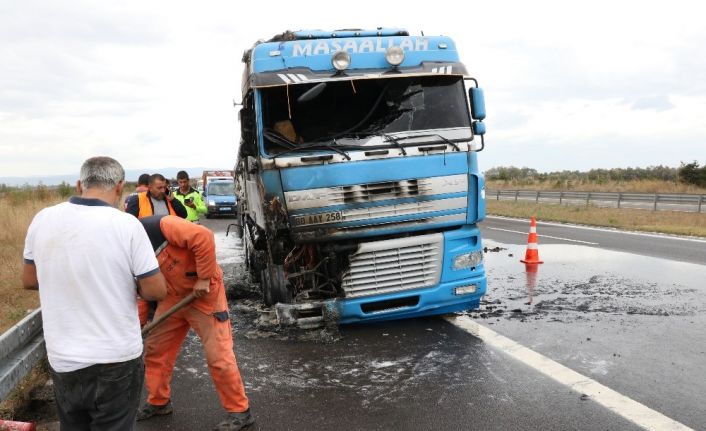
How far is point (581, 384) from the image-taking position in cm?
449

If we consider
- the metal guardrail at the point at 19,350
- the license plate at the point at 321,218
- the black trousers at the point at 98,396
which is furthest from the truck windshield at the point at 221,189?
the black trousers at the point at 98,396

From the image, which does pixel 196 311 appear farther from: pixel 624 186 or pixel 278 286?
pixel 624 186

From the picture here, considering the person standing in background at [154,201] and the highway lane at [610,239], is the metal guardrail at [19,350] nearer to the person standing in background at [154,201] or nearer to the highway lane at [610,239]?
the person standing in background at [154,201]

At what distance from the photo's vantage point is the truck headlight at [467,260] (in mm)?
6191

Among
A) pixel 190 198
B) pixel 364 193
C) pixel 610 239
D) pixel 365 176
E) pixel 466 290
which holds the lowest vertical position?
pixel 610 239

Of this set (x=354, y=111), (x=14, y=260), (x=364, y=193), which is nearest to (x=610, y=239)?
(x=354, y=111)

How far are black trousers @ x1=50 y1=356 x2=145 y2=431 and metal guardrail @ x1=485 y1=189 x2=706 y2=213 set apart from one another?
24.6 metres

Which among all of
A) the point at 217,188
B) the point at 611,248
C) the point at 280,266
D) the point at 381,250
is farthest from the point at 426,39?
the point at 217,188

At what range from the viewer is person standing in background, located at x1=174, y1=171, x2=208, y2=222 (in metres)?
9.08

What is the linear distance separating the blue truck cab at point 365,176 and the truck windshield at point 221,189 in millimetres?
19391

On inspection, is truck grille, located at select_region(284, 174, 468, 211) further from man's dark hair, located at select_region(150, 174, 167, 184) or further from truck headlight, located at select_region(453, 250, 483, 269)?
man's dark hair, located at select_region(150, 174, 167, 184)

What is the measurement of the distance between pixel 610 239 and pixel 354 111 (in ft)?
33.8

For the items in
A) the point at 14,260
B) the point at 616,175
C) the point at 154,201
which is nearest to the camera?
the point at 154,201

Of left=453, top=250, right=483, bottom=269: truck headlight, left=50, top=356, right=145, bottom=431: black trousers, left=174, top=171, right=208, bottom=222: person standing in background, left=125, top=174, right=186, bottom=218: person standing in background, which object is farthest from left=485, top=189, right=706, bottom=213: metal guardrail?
left=50, top=356, right=145, bottom=431: black trousers
